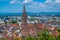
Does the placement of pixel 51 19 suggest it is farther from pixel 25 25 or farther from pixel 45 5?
pixel 25 25

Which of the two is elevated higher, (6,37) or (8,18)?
(8,18)

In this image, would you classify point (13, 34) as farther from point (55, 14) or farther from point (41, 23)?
point (55, 14)

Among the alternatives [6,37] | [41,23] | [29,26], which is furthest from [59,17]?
[6,37]

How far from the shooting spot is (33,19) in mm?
2918

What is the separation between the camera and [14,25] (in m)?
2.93

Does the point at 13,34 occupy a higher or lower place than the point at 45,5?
lower

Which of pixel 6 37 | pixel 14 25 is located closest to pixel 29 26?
pixel 14 25

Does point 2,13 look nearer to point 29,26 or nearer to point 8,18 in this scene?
point 8,18

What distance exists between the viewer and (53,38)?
2812mm

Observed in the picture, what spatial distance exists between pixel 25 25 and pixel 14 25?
20 cm

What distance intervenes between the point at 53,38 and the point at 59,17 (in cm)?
41

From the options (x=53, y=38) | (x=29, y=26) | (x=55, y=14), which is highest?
(x=55, y=14)

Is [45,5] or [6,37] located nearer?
[6,37]

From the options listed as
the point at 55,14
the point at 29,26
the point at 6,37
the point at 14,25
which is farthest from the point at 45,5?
the point at 6,37
